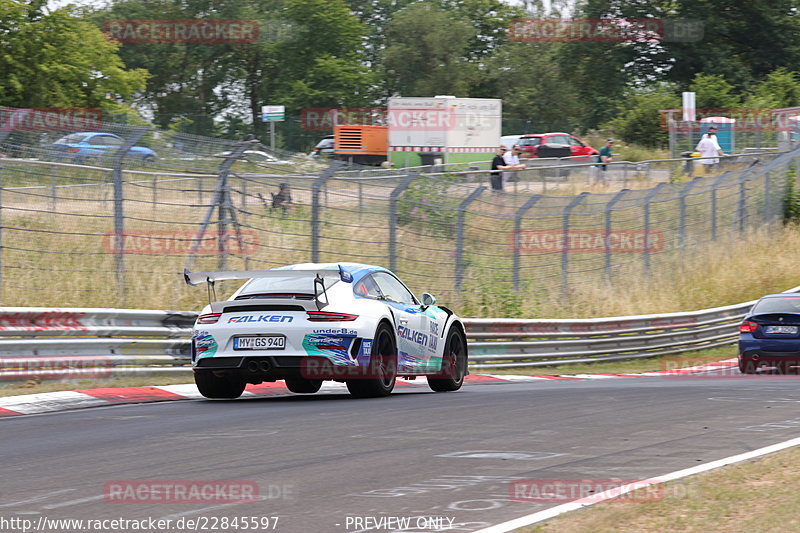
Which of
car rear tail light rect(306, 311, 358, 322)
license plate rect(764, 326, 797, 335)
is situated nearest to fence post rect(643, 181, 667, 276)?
license plate rect(764, 326, 797, 335)

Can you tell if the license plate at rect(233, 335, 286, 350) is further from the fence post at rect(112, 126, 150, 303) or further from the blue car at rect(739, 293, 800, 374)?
the blue car at rect(739, 293, 800, 374)

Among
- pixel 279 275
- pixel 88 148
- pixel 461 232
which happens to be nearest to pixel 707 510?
pixel 279 275

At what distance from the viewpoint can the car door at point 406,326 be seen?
12195 millimetres

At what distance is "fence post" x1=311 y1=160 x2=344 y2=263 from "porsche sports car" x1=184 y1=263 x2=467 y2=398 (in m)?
4.47

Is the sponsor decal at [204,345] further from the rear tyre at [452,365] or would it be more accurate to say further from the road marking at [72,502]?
the road marking at [72,502]

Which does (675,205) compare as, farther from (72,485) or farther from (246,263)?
(72,485)

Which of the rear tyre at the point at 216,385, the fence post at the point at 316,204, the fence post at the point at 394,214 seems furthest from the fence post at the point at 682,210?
the rear tyre at the point at 216,385

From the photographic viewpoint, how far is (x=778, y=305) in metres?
19.2

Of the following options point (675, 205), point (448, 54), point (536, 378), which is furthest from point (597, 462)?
point (448, 54)

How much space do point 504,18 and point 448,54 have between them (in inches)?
513

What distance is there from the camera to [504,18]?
91.1 m

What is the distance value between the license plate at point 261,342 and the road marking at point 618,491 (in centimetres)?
459

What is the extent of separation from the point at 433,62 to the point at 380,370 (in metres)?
70.4

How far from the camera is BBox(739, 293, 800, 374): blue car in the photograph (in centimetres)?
1872
